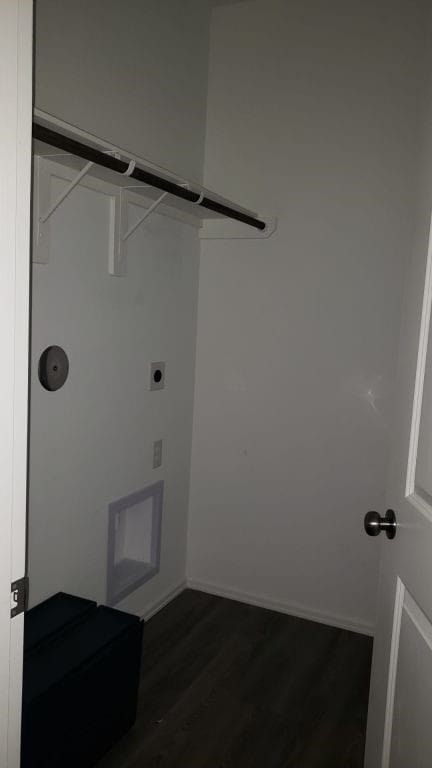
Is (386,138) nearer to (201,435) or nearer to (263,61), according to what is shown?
(263,61)

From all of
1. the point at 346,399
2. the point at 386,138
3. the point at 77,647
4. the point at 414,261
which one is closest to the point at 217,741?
the point at 77,647

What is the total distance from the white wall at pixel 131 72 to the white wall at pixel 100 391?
0.30 m

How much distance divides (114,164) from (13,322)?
1126 millimetres

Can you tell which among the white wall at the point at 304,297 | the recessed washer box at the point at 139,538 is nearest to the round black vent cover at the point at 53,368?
the recessed washer box at the point at 139,538

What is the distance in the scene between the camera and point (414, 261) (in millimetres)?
1404

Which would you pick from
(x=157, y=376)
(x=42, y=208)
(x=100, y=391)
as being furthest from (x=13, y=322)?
(x=157, y=376)

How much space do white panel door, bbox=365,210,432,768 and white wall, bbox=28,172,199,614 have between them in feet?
3.93

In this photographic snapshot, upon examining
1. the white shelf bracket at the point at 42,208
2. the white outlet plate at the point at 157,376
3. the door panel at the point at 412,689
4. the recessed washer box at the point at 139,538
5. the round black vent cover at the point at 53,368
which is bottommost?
the recessed washer box at the point at 139,538

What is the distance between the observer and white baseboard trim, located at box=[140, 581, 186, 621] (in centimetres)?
290

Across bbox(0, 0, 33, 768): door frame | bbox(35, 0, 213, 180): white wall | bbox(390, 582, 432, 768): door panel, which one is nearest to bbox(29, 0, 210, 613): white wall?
bbox(35, 0, 213, 180): white wall

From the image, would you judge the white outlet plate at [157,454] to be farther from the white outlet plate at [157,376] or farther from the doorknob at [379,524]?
the doorknob at [379,524]

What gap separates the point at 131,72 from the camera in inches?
94.9

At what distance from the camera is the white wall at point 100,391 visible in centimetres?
210

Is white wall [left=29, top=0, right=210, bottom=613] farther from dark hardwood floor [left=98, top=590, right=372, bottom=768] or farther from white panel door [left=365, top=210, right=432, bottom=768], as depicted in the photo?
white panel door [left=365, top=210, right=432, bottom=768]
